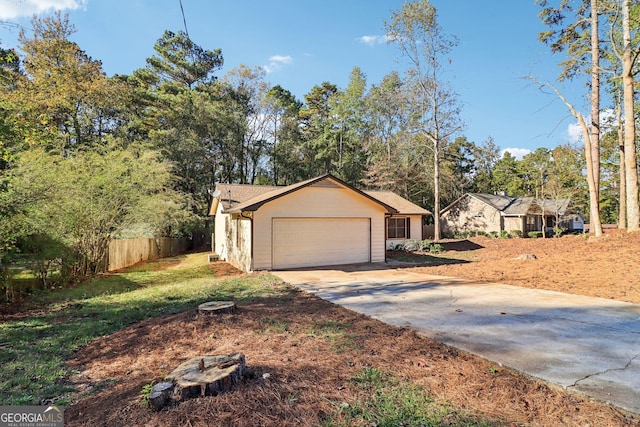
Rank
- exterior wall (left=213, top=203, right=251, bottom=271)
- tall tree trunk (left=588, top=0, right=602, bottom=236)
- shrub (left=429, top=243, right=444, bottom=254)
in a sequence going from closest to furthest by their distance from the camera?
exterior wall (left=213, top=203, right=251, bottom=271), tall tree trunk (left=588, top=0, right=602, bottom=236), shrub (left=429, top=243, right=444, bottom=254)

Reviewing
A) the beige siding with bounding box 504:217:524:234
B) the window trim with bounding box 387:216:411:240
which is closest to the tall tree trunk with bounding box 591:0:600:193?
the window trim with bounding box 387:216:411:240

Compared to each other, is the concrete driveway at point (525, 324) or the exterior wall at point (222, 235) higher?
the exterior wall at point (222, 235)

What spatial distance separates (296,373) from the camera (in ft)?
10.3

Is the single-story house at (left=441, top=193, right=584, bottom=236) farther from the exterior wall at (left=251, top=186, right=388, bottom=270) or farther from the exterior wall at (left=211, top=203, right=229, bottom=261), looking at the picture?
the exterior wall at (left=211, top=203, right=229, bottom=261)

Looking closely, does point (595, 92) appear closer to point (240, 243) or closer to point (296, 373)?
point (240, 243)

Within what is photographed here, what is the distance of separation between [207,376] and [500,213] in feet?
90.9

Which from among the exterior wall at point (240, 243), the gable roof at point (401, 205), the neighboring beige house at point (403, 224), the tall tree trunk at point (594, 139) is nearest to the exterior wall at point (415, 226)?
the neighboring beige house at point (403, 224)

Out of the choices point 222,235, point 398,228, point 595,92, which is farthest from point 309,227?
point 595,92

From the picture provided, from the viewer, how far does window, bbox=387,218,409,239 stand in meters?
19.5

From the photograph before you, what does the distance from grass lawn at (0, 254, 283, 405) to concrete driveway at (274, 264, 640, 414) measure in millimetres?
2741

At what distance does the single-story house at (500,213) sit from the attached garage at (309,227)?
55.2 feet

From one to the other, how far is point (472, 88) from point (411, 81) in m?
3.68

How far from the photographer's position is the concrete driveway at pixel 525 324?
316 cm

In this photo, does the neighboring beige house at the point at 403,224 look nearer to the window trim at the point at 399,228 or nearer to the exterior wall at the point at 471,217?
the window trim at the point at 399,228
